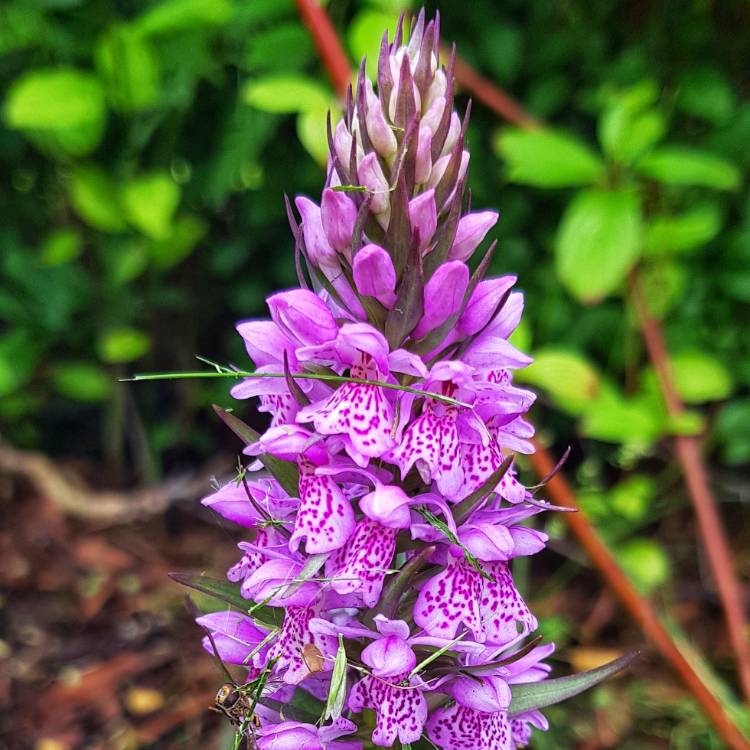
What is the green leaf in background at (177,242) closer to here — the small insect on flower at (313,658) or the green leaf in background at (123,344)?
the green leaf in background at (123,344)

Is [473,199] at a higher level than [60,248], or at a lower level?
higher

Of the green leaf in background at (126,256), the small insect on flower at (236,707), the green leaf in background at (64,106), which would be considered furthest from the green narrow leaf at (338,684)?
the green leaf in background at (126,256)

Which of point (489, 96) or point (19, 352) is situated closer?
point (489, 96)

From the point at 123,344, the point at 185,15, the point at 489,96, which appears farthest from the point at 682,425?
the point at 123,344

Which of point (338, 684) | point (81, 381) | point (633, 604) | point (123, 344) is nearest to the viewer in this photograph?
point (338, 684)

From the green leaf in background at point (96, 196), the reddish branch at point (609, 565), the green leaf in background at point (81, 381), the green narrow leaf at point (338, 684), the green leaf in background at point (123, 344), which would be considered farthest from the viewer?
the green leaf in background at point (81, 381)

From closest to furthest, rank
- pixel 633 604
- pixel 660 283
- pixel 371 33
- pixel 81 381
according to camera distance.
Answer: pixel 633 604 < pixel 371 33 < pixel 660 283 < pixel 81 381

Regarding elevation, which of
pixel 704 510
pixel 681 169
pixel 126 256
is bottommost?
pixel 704 510

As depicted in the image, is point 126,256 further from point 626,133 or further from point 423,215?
point 423,215
